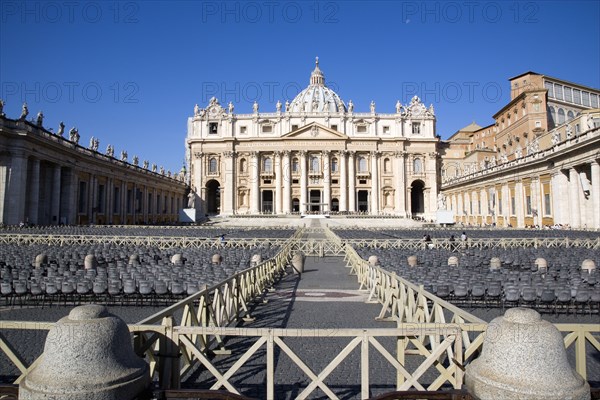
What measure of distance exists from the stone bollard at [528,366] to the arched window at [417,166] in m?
78.2

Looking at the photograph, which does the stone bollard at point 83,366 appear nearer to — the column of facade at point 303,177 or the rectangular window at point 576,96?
the rectangular window at point 576,96

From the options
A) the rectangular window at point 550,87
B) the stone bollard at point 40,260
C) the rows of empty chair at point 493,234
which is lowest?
the stone bollard at point 40,260

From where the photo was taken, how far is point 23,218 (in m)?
32.2

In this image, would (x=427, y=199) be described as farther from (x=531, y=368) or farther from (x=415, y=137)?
(x=531, y=368)

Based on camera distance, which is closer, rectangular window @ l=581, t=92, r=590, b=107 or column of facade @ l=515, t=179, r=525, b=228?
column of facade @ l=515, t=179, r=525, b=228

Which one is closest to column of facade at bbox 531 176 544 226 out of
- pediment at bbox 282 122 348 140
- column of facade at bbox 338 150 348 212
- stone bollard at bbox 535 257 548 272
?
stone bollard at bbox 535 257 548 272

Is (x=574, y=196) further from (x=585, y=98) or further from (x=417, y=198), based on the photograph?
(x=417, y=198)

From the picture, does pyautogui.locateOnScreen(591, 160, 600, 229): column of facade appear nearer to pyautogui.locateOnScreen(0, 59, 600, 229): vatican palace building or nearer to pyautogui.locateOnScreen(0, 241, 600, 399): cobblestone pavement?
pyautogui.locateOnScreen(0, 59, 600, 229): vatican palace building

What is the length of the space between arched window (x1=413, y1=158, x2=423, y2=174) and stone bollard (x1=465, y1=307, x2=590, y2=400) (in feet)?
257

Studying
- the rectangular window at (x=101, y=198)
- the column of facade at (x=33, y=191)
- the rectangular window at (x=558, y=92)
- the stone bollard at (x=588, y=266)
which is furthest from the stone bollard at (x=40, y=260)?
the rectangular window at (x=558, y=92)

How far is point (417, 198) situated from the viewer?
84.9 metres

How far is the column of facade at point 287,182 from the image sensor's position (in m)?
75.8

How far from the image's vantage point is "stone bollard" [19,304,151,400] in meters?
2.88

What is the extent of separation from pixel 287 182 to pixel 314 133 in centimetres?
1028
